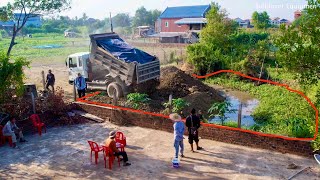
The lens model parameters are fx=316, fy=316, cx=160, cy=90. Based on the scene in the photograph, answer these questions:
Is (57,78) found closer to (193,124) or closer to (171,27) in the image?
(193,124)

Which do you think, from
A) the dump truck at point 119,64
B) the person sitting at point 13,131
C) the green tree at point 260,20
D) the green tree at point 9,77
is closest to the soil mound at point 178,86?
the dump truck at point 119,64

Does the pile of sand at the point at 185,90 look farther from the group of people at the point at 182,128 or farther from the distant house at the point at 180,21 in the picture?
the distant house at the point at 180,21

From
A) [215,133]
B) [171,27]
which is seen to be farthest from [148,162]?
[171,27]

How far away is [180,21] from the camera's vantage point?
54750mm

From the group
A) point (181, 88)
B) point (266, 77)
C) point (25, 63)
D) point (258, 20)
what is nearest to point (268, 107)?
point (181, 88)

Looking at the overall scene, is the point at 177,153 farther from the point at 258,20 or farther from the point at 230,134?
the point at 258,20

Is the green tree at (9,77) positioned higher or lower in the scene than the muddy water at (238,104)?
higher

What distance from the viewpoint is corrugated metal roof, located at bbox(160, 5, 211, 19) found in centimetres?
5792

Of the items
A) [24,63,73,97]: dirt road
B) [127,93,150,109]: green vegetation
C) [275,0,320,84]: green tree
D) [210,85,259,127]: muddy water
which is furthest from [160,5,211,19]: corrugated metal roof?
[275,0,320,84]: green tree

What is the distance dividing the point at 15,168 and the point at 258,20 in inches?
2201

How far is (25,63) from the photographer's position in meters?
11.8

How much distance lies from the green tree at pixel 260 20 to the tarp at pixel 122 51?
43.6m

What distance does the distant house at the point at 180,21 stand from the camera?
170 feet

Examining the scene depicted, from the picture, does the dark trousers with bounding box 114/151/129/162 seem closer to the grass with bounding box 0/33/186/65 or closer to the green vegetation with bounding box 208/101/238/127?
the green vegetation with bounding box 208/101/238/127
